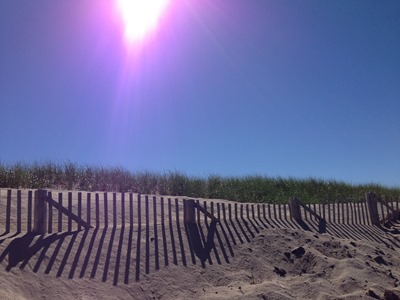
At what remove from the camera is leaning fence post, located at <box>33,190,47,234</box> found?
25.8 ft

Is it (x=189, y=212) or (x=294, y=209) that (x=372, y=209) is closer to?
(x=294, y=209)

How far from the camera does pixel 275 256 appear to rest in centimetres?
894

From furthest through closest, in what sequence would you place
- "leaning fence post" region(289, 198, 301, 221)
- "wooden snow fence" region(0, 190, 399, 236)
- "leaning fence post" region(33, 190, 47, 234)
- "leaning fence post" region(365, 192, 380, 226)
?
"leaning fence post" region(365, 192, 380, 226) < "leaning fence post" region(289, 198, 301, 221) < "wooden snow fence" region(0, 190, 399, 236) < "leaning fence post" region(33, 190, 47, 234)

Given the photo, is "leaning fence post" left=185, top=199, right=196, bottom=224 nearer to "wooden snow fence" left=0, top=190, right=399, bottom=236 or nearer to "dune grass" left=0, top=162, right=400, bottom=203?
"wooden snow fence" left=0, top=190, right=399, bottom=236

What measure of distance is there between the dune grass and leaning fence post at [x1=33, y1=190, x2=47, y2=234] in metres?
6.21

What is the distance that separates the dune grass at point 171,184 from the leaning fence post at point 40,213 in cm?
621

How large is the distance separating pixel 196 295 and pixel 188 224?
107 inches

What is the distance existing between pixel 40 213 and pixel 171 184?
10785 mm

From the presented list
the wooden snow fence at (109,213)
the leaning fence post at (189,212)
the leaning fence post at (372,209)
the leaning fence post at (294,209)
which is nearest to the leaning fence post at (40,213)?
the wooden snow fence at (109,213)

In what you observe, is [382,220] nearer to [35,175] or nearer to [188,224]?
[188,224]

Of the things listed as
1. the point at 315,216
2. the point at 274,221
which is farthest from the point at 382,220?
the point at 274,221

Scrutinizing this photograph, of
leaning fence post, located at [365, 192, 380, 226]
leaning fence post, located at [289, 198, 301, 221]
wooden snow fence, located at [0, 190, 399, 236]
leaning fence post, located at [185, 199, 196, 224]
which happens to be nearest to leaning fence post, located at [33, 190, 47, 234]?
wooden snow fence, located at [0, 190, 399, 236]

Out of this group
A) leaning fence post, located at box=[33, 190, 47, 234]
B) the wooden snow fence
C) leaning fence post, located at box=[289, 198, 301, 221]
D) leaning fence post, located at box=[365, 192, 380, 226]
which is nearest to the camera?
leaning fence post, located at box=[33, 190, 47, 234]

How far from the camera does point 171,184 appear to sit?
61.1ft
